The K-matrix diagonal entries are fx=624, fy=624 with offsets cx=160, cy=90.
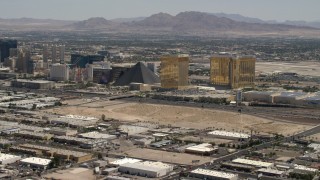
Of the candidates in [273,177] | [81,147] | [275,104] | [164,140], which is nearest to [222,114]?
[275,104]

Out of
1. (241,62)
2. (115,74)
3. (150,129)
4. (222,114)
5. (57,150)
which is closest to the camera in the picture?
(57,150)

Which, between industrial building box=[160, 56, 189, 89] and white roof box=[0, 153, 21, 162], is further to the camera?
industrial building box=[160, 56, 189, 89]

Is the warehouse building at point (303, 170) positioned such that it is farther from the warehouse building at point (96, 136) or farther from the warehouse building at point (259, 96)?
the warehouse building at point (259, 96)

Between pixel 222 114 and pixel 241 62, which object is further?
pixel 241 62

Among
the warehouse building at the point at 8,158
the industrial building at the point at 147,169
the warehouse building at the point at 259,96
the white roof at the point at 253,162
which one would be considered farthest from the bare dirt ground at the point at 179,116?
the warehouse building at the point at 8,158

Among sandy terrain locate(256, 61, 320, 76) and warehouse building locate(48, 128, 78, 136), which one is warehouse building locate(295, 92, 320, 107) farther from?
sandy terrain locate(256, 61, 320, 76)

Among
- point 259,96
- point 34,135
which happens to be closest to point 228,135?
point 34,135

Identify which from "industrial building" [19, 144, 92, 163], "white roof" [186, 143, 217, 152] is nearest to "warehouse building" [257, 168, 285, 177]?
"white roof" [186, 143, 217, 152]

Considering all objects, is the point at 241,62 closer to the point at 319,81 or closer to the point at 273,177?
the point at 319,81
